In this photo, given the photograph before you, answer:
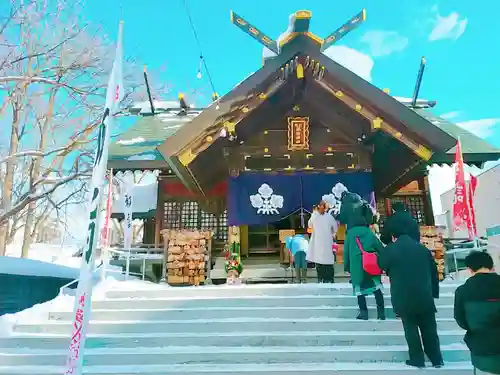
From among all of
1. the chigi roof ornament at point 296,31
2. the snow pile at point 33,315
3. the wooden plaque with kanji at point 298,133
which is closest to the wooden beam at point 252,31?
the chigi roof ornament at point 296,31

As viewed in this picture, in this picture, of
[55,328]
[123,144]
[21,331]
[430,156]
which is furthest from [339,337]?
[123,144]

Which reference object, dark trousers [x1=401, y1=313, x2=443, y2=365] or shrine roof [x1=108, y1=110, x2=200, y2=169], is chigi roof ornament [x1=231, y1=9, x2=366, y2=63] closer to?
shrine roof [x1=108, y1=110, x2=200, y2=169]

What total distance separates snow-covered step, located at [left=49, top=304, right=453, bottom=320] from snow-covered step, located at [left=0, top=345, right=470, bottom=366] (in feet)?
2.90

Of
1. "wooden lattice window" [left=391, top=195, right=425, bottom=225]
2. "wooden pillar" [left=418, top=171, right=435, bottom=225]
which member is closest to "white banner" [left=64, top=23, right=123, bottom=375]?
"wooden lattice window" [left=391, top=195, right=425, bottom=225]

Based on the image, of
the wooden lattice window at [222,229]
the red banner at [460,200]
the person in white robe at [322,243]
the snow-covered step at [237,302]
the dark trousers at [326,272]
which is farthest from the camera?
the wooden lattice window at [222,229]

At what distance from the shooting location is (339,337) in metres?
5.45

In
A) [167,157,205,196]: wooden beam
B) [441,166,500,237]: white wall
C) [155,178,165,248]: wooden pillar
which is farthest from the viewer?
[441,166,500,237]: white wall

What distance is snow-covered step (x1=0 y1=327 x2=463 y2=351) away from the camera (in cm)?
544

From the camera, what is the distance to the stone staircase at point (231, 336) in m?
4.98

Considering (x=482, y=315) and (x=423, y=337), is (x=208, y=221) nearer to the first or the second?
(x=423, y=337)

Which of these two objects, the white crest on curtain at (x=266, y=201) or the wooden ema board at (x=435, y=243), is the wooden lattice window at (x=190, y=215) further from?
the wooden ema board at (x=435, y=243)

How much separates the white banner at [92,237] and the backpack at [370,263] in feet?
12.0

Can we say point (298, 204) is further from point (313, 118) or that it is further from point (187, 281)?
point (187, 281)

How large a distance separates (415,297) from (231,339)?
97.8 inches
